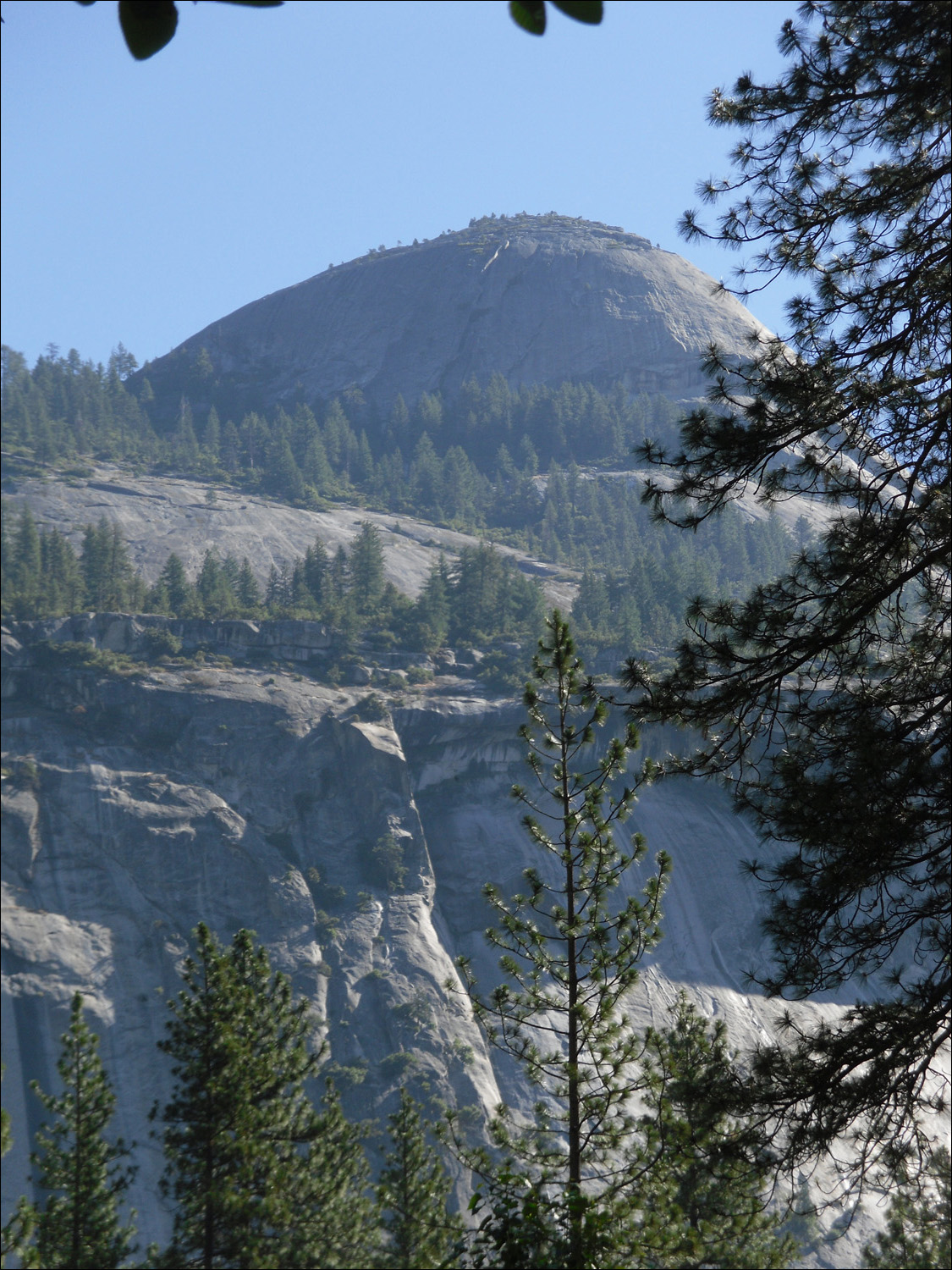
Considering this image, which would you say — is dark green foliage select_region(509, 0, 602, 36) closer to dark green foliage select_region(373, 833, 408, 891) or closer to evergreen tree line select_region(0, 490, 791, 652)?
dark green foliage select_region(373, 833, 408, 891)

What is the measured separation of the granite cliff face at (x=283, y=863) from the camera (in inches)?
2062

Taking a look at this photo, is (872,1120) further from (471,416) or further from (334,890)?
(471,416)

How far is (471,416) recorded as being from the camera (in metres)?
132

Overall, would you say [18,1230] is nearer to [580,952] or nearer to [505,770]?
[580,952]

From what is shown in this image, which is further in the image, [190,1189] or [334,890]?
[334,890]

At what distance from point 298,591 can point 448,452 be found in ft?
152

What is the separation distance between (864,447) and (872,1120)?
170 inches

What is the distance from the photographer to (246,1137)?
16.7 meters

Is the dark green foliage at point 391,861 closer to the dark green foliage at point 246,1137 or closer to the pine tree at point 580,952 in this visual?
the dark green foliage at point 246,1137

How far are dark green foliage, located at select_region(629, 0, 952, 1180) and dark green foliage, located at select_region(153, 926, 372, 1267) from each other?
39.0 ft

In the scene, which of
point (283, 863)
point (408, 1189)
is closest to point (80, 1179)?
point (408, 1189)

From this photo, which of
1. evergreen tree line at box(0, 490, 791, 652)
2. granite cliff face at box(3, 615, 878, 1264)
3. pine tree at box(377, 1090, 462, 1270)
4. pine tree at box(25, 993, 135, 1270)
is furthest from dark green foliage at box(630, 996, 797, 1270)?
evergreen tree line at box(0, 490, 791, 652)

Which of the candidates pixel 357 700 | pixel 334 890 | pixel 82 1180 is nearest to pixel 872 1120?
pixel 82 1180

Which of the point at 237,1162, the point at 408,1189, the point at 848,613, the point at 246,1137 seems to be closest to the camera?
the point at 848,613
